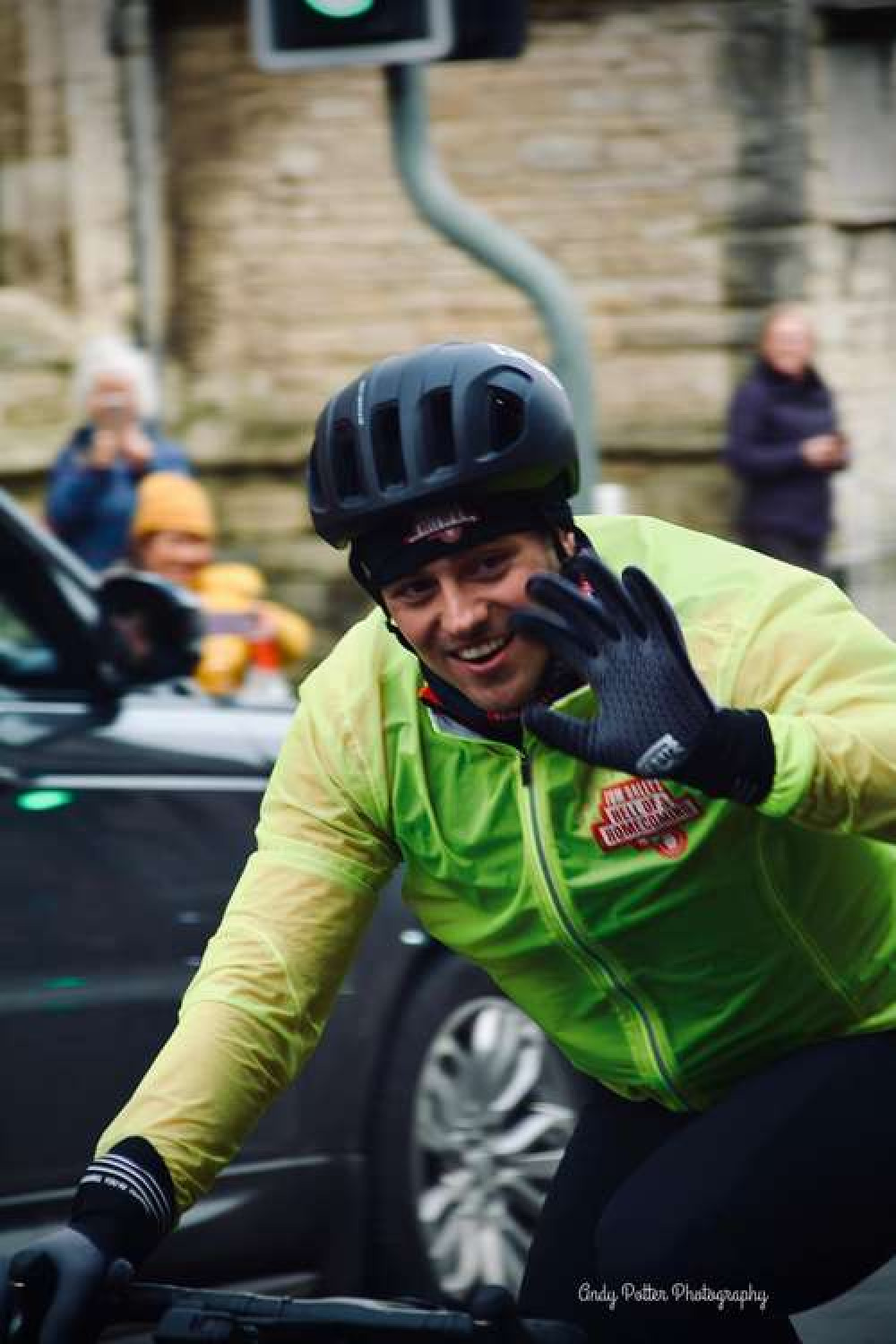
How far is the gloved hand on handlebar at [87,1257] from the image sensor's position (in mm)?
2590

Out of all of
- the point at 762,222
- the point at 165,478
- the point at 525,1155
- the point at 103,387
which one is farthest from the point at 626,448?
the point at 525,1155

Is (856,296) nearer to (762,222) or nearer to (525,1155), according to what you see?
(762,222)

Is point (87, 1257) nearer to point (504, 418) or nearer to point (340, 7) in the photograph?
point (504, 418)

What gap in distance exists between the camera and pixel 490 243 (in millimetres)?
6539

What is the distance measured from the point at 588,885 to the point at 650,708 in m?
0.42

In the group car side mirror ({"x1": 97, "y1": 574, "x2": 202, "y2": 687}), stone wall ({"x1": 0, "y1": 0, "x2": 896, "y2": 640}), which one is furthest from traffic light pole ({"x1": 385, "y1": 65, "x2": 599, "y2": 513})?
stone wall ({"x1": 0, "y1": 0, "x2": 896, "y2": 640})

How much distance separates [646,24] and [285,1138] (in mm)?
10613

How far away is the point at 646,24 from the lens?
14.7 m

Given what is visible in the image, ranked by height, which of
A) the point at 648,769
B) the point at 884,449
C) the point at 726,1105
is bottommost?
the point at 884,449

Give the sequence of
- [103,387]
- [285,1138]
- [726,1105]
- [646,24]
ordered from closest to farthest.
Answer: [726,1105], [285,1138], [103,387], [646,24]

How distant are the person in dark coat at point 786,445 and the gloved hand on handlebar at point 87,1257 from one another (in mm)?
9457

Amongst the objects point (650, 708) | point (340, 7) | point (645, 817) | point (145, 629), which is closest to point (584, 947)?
point (645, 817)

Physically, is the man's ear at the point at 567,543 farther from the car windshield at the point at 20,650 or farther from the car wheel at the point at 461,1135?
the car wheel at the point at 461,1135

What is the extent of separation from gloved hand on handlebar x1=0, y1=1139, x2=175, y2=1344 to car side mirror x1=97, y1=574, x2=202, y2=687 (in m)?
2.25
